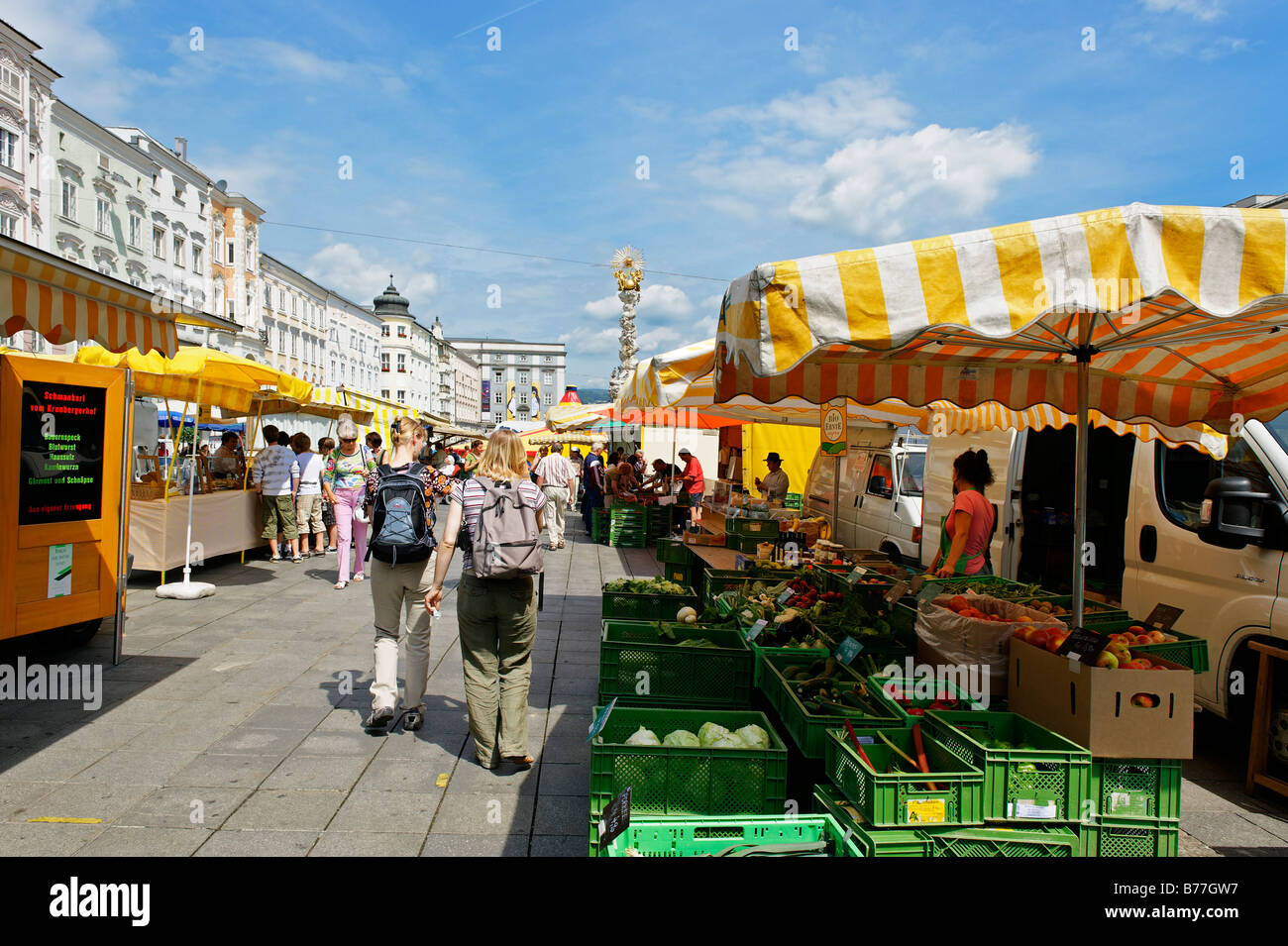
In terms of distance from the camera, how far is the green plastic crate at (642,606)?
5988 millimetres

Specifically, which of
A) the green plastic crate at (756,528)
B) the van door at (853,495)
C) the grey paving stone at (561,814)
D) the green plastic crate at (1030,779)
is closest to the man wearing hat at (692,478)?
the van door at (853,495)

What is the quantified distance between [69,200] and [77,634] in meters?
33.9

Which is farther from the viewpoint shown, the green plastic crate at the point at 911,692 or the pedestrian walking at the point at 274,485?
the pedestrian walking at the point at 274,485

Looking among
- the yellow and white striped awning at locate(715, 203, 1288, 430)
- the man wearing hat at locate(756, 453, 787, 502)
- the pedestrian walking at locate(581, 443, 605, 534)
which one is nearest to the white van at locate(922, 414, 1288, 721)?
the yellow and white striped awning at locate(715, 203, 1288, 430)

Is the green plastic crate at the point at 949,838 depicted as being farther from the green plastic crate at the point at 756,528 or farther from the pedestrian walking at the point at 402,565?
the green plastic crate at the point at 756,528

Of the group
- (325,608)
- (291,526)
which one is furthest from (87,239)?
(325,608)

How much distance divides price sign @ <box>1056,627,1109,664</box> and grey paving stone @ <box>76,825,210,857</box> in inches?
157

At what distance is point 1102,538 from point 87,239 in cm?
3902

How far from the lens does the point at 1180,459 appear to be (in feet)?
18.7

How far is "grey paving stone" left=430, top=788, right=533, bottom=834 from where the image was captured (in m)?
3.80

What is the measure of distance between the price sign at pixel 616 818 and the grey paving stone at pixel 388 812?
1443 mm

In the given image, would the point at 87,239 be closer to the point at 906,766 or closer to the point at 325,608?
the point at 325,608

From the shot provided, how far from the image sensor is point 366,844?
141 inches

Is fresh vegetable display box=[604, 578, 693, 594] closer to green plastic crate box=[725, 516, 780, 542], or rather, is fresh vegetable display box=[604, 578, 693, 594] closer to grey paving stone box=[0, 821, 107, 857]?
grey paving stone box=[0, 821, 107, 857]
